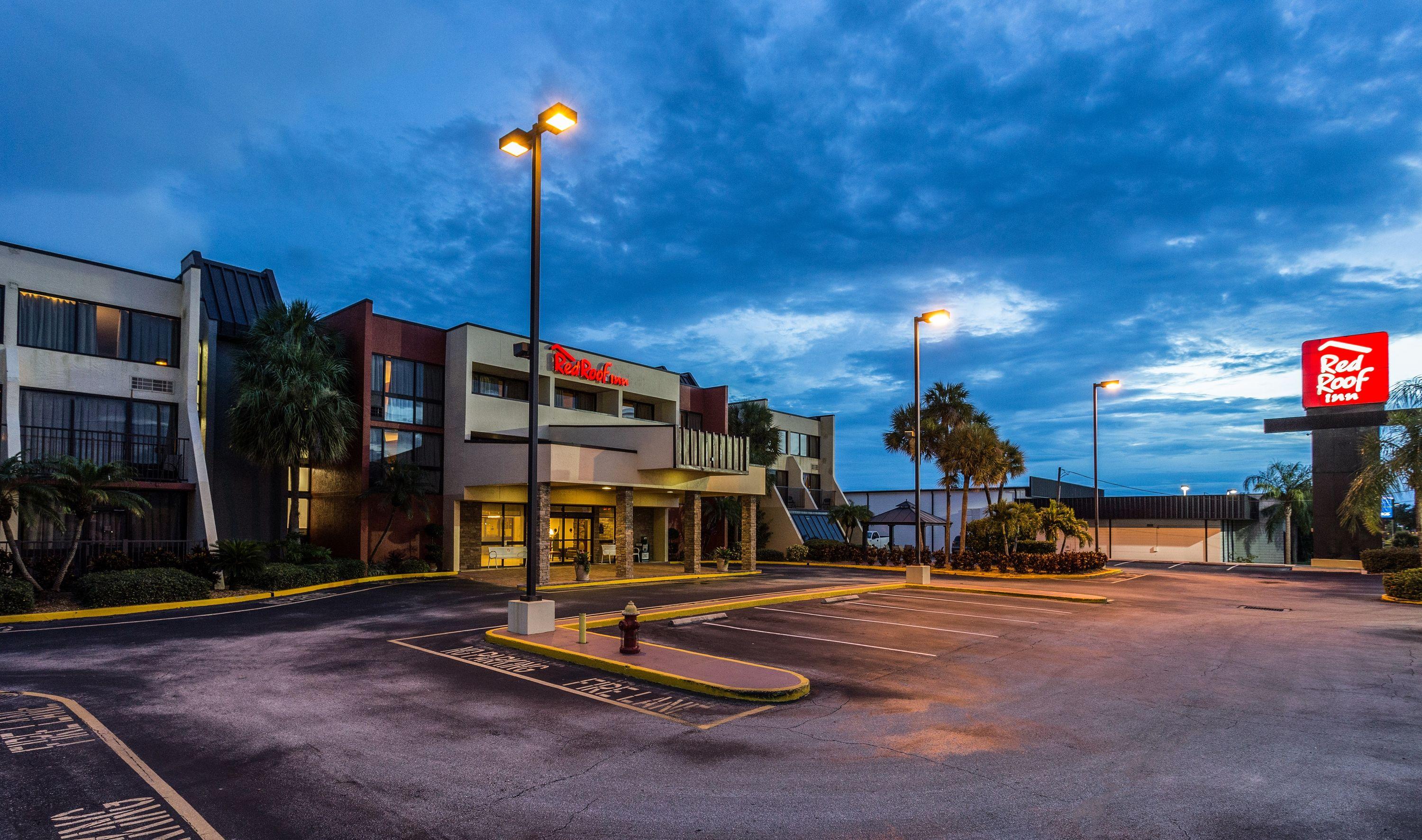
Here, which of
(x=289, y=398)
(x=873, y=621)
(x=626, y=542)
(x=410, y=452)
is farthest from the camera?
(x=410, y=452)

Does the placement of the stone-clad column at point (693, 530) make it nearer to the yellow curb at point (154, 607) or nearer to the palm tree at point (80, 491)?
the yellow curb at point (154, 607)

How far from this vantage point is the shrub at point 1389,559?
3359 centimetres

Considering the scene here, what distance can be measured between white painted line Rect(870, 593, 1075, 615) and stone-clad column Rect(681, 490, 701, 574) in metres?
10.2

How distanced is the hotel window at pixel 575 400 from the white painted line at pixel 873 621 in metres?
18.4

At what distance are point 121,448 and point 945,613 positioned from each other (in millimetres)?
27071

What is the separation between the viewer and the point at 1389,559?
34375 millimetres

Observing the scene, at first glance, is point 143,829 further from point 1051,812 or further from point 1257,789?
point 1257,789

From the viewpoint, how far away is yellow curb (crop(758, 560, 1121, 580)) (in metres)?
32.4

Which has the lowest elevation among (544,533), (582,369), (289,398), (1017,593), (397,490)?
(1017,593)

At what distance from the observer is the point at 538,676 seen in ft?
38.1

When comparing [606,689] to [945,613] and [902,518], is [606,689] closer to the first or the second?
[945,613]

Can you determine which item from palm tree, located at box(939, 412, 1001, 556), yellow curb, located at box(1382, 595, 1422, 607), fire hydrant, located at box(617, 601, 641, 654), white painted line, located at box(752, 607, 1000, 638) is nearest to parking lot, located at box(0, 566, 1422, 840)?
white painted line, located at box(752, 607, 1000, 638)

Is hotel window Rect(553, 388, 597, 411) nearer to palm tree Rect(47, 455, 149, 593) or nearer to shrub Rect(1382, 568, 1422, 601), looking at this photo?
palm tree Rect(47, 455, 149, 593)

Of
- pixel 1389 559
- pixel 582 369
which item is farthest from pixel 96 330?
pixel 1389 559
